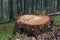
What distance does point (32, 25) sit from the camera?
385cm

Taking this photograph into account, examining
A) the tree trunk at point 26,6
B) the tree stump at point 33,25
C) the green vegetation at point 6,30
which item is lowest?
the green vegetation at point 6,30

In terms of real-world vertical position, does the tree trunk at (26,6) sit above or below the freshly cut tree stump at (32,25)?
above

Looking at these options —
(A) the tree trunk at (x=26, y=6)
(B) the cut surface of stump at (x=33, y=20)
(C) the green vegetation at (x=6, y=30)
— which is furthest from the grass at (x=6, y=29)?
(B) the cut surface of stump at (x=33, y=20)

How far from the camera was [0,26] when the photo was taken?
523 cm

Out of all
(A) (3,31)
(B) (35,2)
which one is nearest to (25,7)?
(B) (35,2)

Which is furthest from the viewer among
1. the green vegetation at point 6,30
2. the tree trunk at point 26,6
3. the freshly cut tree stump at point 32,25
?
the tree trunk at point 26,6

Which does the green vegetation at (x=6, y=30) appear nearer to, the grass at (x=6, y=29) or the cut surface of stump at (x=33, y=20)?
the grass at (x=6, y=29)

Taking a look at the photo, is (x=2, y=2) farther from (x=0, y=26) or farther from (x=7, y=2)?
(x=0, y=26)

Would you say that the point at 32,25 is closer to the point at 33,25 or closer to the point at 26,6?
the point at 33,25

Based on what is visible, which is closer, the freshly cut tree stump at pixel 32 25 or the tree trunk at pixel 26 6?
the freshly cut tree stump at pixel 32 25

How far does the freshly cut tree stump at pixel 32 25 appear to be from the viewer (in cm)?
386

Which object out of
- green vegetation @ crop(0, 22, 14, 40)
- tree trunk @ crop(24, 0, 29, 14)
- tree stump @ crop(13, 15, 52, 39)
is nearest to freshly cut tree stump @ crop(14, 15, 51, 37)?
tree stump @ crop(13, 15, 52, 39)

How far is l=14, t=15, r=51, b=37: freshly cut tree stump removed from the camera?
12.7 feet

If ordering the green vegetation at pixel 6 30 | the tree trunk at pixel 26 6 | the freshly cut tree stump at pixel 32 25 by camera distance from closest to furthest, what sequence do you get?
the freshly cut tree stump at pixel 32 25, the green vegetation at pixel 6 30, the tree trunk at pixel 26 6
